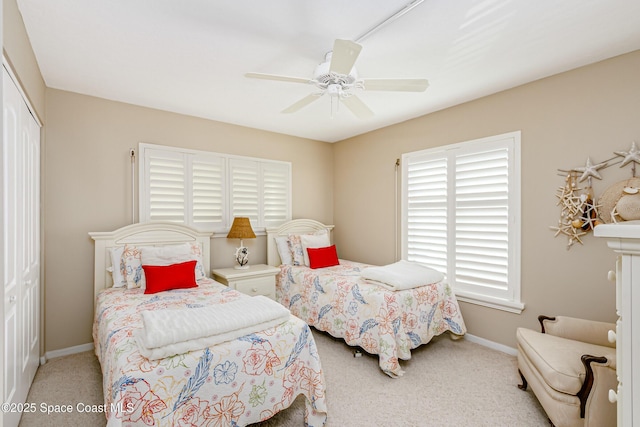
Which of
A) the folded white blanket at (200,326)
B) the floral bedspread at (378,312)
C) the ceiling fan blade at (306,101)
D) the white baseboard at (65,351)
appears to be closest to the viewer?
the folded white blanket at (200,326)

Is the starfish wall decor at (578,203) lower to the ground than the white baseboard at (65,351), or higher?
higher

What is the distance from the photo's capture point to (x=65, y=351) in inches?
118

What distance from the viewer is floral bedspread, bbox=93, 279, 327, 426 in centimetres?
146

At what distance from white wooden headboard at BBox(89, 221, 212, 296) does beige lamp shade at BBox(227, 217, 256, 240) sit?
28 centimetres

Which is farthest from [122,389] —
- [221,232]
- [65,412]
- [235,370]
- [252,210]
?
[252,210]

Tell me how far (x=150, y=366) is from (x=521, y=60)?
3.27 metres

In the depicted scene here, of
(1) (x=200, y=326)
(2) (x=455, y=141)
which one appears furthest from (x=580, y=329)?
(1) (x=200, y=326)

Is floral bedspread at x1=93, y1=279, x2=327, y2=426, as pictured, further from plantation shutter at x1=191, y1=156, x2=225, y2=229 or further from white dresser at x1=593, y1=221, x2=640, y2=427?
plantation shutter at x1=191, y1=156, x2=225, y2=229

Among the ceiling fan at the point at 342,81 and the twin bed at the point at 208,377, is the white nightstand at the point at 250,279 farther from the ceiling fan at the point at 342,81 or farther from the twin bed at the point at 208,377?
the ceiling fan at the point at 342,81

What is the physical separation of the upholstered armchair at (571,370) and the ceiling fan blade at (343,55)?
7.11ft

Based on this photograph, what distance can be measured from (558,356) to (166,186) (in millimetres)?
3845

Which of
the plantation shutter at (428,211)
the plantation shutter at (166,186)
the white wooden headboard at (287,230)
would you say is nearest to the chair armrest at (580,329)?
the plantation shutter at (428,211)

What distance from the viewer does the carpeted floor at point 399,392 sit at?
6.84 ft

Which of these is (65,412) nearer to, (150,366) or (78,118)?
(150,366)
